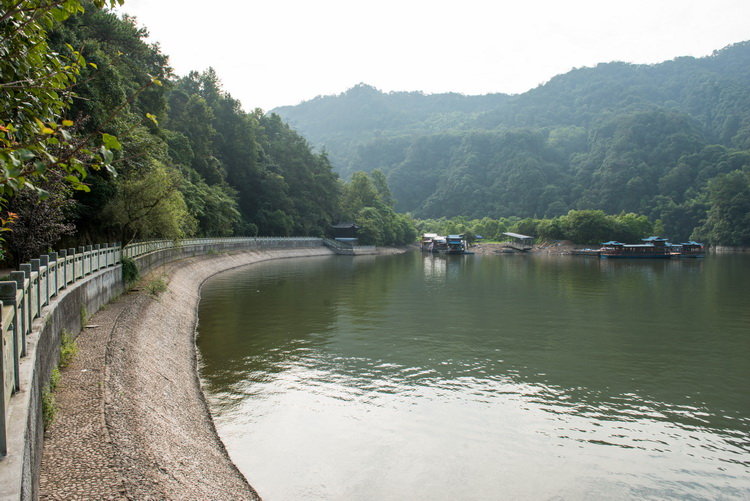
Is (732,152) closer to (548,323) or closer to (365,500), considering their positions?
(548,323)

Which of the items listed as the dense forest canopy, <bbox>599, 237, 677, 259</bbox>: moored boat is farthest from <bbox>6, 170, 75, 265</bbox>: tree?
<bbox>599, 237, 677, 259</bbox>: moored boat

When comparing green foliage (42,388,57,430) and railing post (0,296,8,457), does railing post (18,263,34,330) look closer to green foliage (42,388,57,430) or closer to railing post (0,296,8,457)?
green foliage (42,388,57,430)

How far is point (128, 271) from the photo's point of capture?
25984 millimetres

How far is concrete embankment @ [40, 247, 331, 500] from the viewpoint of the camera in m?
7.49

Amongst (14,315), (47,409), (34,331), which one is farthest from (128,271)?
(14,315)

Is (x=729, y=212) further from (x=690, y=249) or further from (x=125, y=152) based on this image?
(x=125, y=152)

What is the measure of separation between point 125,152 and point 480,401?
93.5 ft

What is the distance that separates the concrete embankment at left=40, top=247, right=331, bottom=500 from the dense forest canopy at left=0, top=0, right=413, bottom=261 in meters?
3.74

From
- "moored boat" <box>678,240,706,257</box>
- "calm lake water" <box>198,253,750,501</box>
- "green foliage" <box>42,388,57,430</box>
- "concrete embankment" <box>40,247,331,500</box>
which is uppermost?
"green foliage" <box>42,388,57,430</box>

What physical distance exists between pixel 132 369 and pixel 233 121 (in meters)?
88.7

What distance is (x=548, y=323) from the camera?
27469 mm

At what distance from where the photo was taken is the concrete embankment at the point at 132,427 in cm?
749

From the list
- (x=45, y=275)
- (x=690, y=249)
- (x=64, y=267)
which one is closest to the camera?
(x=45, y=275)

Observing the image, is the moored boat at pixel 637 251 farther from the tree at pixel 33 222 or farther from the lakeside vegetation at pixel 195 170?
the tree at pixel 33 222
